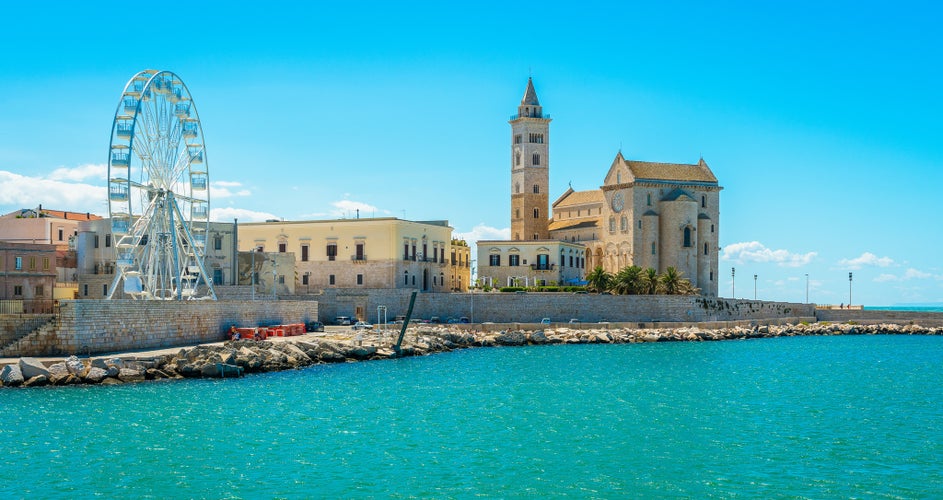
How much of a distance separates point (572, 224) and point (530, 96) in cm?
1111

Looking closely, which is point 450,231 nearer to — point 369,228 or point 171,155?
point 369,228

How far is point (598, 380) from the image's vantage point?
116 ft

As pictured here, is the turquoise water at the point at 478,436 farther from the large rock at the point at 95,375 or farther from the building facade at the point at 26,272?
the building facade at the point at 26,272

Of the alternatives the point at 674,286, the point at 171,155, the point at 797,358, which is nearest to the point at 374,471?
the point at 171,155

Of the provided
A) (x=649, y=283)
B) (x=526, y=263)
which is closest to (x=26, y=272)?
(x=649, y=283)

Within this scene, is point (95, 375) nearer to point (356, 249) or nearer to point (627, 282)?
point (356, 249)

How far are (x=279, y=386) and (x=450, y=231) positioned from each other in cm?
3564

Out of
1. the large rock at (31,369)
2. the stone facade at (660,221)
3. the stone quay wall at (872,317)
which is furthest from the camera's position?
the stone facade at (660,221)

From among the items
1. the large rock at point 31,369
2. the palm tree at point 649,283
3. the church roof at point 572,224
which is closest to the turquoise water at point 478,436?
the large rock at point 31,369

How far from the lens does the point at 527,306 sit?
58062mm

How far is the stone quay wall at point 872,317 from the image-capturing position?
6825 centimetres

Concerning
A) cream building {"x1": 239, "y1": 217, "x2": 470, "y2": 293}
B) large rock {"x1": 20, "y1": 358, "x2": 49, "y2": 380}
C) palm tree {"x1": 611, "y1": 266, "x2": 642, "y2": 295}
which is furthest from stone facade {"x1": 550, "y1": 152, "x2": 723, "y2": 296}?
large rock {"x1": 20, "y1": 358, "x2": 49, "y2": 380}

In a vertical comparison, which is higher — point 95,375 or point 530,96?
point 530,96

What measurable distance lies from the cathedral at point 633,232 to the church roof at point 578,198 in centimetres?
86
